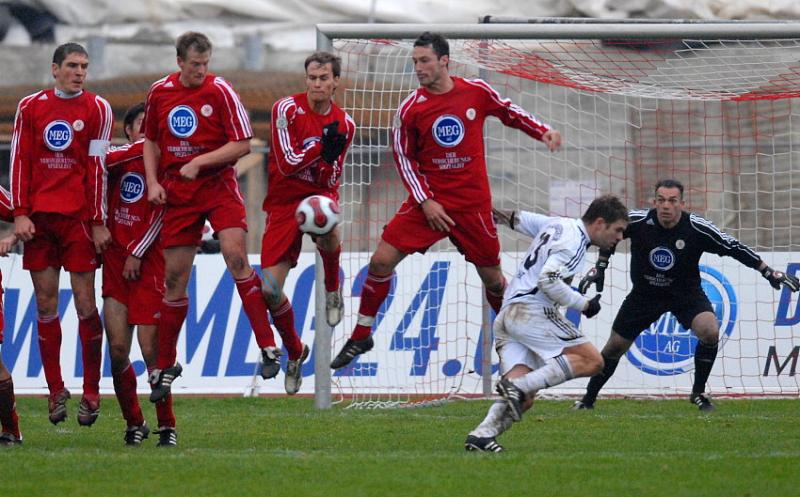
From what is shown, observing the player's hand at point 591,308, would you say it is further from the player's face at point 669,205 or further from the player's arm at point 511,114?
the player's face at point 669,205

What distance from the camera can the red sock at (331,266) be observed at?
37.3ft

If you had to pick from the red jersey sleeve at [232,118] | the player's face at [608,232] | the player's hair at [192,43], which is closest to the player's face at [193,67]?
the player's hair at [192,43]

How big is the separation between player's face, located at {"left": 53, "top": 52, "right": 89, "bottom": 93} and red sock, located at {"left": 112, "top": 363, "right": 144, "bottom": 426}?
208 cm

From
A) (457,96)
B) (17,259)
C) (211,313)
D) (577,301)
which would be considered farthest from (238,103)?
(17,259)

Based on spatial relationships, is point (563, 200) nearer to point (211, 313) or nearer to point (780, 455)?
point (211, 313)

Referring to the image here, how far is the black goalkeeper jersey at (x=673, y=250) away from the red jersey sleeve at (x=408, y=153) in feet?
10.4

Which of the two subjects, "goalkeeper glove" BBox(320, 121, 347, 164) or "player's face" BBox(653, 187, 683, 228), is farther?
"player's face" BBox(653, 187, 683, 228)

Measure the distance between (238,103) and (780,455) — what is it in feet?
14.7

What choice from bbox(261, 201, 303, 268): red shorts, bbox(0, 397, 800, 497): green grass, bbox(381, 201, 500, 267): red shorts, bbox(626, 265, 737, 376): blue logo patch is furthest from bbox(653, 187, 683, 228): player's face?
bbox(261, 201, 303, 268): red shorts

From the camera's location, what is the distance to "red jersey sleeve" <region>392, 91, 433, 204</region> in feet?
36.0

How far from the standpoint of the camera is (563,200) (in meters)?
16.7

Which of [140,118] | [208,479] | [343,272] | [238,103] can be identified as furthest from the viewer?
[343,272]

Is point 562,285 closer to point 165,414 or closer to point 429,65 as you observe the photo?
point 429,65

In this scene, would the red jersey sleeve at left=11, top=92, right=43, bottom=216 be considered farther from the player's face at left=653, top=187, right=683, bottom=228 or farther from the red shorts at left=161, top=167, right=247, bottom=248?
the player's face at left=653, top=187, right=683, bottom=228
